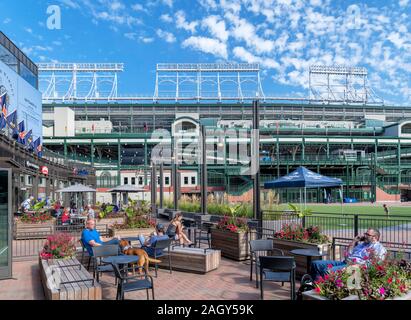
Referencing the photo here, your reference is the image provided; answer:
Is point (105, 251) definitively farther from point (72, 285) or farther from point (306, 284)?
point (306, 284)

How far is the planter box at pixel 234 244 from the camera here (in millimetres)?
10172

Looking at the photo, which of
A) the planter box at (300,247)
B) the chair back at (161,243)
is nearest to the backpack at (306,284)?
the planter box at (300,247)

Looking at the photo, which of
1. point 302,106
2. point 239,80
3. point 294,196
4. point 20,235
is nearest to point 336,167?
point 294,196

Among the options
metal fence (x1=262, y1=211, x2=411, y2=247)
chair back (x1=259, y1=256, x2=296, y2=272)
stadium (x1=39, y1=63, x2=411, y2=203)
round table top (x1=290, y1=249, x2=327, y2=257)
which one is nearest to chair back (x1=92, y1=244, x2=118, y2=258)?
chair back (x1=259, y1=256, x2=296, y2=272)

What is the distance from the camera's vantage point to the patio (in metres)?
6.95

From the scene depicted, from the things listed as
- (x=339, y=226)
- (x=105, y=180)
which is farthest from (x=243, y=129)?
(x=339, y=226)

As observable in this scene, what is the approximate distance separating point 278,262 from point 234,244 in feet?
13.9

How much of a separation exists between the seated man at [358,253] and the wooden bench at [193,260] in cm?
286

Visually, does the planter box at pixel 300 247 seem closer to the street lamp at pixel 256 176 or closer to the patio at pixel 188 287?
the patio at pixel 188 287

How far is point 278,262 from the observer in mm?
6133

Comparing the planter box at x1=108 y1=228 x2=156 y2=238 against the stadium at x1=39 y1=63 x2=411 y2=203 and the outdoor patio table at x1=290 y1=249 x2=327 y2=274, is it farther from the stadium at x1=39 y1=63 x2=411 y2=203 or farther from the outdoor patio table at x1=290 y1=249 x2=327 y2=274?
the stadium at x1=39 y1=63 x2=411 y2=203

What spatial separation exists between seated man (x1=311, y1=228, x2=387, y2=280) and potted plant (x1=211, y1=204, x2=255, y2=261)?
3491mm

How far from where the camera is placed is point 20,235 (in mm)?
15102
